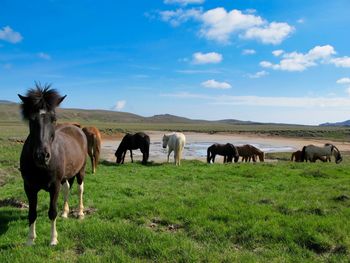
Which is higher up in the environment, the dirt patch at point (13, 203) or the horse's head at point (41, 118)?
the horse's head at point (41, 118)

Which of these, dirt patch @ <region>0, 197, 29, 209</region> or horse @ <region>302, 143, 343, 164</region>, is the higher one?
horse @ <region>302, 143, 343, 164</region>

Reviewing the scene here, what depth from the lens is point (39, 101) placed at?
6098mm

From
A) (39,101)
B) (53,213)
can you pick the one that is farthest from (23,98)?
(53,213)

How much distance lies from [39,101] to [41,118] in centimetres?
37

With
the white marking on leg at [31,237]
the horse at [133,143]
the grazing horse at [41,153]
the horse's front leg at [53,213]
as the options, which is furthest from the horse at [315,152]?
the white marking on leg at [31,237]

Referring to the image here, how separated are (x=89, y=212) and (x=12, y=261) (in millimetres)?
3174

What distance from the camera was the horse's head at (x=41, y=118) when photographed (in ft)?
18.5

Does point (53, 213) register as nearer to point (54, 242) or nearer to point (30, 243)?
point (54, 242)

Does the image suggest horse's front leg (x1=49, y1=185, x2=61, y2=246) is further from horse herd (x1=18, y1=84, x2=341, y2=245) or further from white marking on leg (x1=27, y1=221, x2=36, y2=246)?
white marking on leg (x1=27, y1=221, x2=36, y2=246)

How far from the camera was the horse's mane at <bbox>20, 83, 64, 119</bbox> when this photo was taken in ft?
20.0

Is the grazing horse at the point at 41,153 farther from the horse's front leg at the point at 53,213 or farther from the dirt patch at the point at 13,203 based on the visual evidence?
the dirt patch at the point at 13,203

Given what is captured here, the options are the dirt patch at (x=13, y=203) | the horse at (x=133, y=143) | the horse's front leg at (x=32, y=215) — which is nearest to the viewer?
the horse's front leg at (x=32, y=215)

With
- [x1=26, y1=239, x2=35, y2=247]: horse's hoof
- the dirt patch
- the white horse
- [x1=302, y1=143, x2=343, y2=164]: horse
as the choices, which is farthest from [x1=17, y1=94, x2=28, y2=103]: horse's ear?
[x1=302, y1=143, x2=343, y2=164]: horse

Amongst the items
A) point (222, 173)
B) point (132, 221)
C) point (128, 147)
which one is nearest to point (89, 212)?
point (132, 221)
